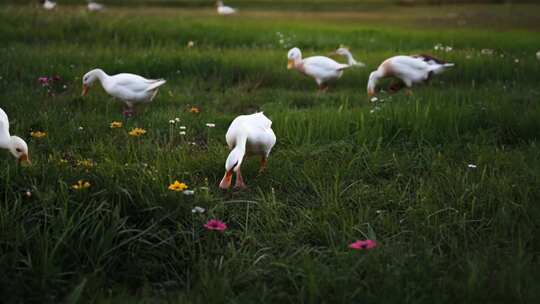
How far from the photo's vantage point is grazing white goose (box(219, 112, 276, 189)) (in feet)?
11.8

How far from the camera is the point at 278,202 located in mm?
3488

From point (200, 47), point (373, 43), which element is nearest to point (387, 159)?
point (200, 47)

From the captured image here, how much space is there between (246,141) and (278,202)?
1.90ft

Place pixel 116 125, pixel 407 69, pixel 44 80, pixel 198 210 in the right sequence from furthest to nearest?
pixel 407 69 → pixel 44 80 → pixel 116 125 → pixel 198 210

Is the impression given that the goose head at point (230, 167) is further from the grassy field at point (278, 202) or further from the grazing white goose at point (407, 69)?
the grazing white goose at point (407, 69)

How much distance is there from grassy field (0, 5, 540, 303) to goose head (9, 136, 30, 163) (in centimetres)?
15

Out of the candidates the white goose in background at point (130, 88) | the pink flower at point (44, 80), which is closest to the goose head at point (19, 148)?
the white goose in background at point (130, 88)

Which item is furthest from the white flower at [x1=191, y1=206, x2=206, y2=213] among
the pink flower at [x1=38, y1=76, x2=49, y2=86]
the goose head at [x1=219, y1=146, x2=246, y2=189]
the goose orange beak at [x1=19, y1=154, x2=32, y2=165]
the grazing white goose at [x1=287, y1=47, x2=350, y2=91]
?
the grazing white goose at [x1=287, y1=47, x2=350, y2=91]

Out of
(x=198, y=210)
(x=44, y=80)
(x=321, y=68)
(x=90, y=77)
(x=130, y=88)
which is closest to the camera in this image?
(x=198, y=210)

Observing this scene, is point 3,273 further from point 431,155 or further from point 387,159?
point 431,155

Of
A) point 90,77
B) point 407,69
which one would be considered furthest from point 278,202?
point 407,69

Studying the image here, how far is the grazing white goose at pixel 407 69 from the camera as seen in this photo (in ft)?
22.6

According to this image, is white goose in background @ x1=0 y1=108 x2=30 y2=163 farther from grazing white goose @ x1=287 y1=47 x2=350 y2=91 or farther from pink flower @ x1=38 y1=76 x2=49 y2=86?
grazing white goose @ x1=287 y1=47 x2=350 y2=91

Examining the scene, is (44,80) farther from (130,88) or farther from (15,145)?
(15,145)
